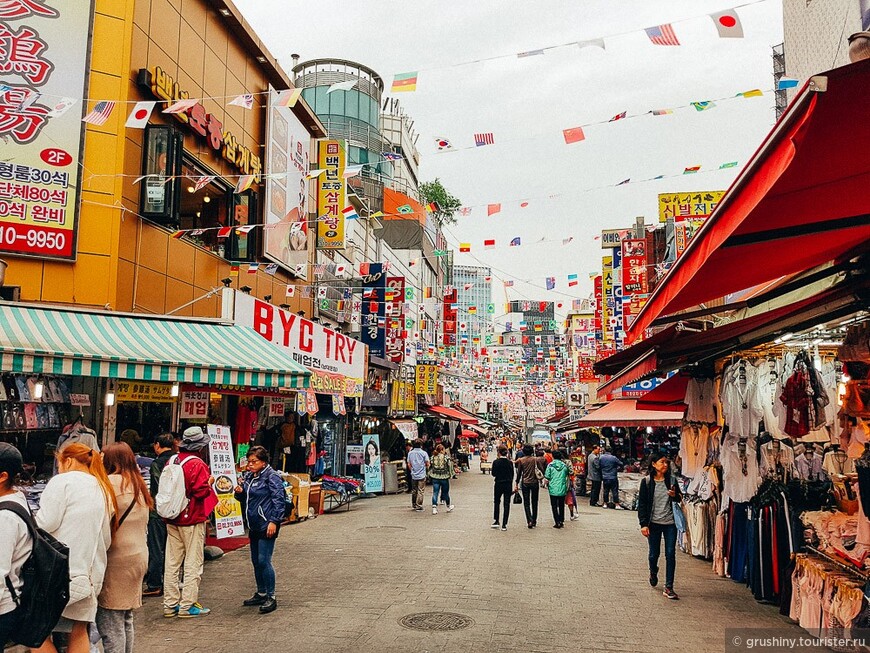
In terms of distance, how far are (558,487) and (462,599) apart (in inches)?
277

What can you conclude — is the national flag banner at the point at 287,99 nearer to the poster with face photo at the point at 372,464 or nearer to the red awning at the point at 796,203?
the red awning at the point at 796,203

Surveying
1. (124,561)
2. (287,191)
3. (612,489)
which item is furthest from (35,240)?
(612,489)

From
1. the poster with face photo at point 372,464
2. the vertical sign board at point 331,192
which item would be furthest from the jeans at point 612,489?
the vertical sign board at point 331,192

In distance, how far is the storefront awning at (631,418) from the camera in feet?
56.1

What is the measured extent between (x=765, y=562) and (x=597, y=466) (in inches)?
469

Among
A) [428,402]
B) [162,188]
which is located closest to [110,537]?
[162,188]

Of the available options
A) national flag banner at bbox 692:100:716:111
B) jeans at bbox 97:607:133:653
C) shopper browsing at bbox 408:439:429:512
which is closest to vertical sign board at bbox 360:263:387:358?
shopper browsing at bbox 408:439:429:512

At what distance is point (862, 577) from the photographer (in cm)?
608

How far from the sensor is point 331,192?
59.8ft

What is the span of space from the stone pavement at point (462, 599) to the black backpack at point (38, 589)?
7.97ft

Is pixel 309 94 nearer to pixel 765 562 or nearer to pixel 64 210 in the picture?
pixel 64 210

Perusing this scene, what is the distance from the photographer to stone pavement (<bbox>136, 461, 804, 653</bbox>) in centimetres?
670

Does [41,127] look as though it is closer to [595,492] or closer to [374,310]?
[374,310]

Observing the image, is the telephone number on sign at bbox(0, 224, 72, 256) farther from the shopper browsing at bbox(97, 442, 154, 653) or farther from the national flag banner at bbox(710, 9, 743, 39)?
the national flag banner at bbox(710, 9, 743, 39)
